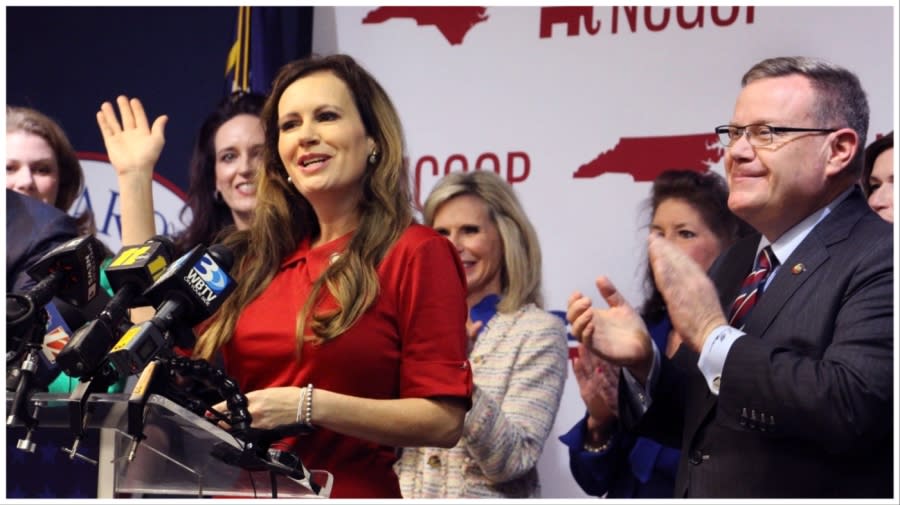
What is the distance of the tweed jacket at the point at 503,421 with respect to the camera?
3.52 m

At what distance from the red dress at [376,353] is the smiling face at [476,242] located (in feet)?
4.49

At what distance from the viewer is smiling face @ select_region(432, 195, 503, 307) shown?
4117mm

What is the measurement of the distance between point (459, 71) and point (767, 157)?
1987 millimetres

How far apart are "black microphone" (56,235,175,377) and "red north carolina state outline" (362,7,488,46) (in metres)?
2.53

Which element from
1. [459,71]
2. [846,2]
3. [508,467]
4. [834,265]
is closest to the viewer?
[834,265]

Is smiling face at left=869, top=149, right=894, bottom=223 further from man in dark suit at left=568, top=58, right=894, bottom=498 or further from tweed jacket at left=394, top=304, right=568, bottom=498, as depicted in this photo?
tweed jacket at left=394, top=304, right=568, bottom=498

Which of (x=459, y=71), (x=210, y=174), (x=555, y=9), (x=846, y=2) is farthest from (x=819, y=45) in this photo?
(x=210, y=174)

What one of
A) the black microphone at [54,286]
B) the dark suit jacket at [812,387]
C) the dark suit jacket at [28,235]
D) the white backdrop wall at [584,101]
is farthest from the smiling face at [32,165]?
the dark suit jacket at [812,387]

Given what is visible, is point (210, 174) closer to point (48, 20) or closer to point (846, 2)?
point (48, 20)

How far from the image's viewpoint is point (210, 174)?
4.29 m

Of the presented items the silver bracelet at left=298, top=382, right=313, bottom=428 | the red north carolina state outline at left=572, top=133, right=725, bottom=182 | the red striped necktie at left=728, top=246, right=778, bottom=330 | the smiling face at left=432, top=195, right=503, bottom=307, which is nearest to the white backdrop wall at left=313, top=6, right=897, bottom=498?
the red north carolina state outline at left=572, top=133, right=725, bottom=182

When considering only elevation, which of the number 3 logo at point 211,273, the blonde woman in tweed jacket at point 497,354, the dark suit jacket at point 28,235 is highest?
the number 3 logo at point 211,273

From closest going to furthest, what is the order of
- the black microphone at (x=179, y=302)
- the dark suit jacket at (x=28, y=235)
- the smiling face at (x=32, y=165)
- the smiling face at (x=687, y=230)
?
1. the black microphone at (x=179, y=302)
2. the dark suit jacket at (x=28, y=235)
3. the smiling face at (x=32, y=165)
4. the smiling face at (x=687, y=230)

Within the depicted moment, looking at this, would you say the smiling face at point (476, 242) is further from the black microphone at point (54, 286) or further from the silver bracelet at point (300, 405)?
the black microphone at point (54, 286)
